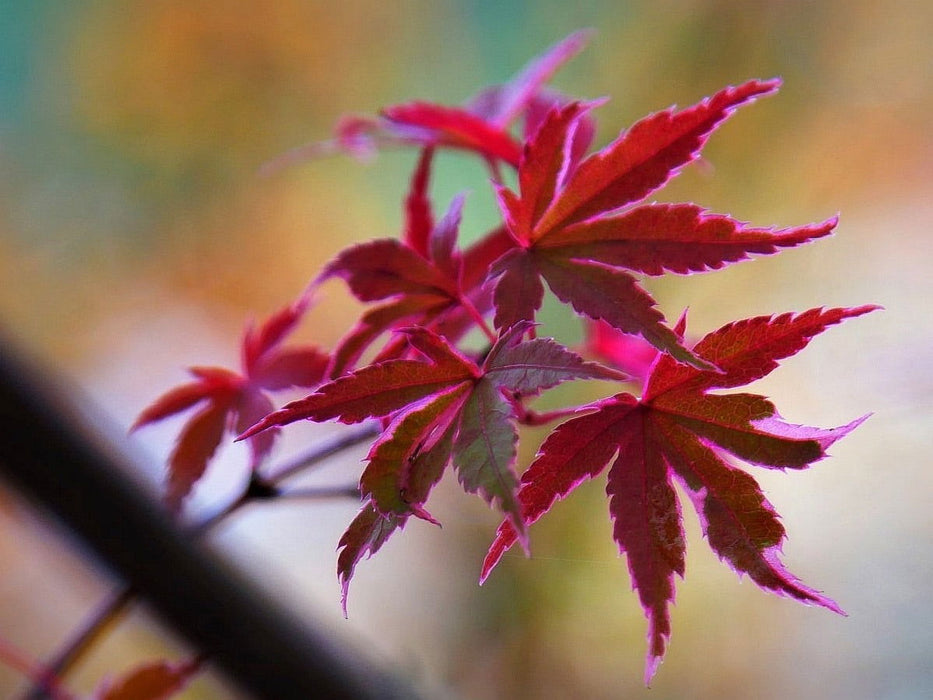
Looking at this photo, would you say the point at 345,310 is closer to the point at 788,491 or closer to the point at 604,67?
the point at 604,67

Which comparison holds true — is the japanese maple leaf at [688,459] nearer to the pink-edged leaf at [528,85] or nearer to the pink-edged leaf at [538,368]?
the pink-edged leaf at [538,368]

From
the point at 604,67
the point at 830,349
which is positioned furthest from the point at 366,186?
the point at 830,349

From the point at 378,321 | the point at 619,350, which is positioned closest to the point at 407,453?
the point at 378,321

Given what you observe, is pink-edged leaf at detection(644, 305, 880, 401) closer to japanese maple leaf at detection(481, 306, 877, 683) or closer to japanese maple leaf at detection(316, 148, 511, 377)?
japanese maple leaf at detection(481, 306, 877, 683)

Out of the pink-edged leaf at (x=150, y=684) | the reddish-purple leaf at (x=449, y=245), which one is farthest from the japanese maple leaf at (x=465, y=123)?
the pink-edged leaf at (x=150, y=684)

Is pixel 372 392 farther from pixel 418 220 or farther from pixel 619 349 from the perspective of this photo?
pixel 619 349

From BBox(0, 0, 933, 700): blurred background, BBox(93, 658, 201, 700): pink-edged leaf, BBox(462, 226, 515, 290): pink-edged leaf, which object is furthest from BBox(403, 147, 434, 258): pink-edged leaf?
BBox(0, 0, 933, 700): blurred background
